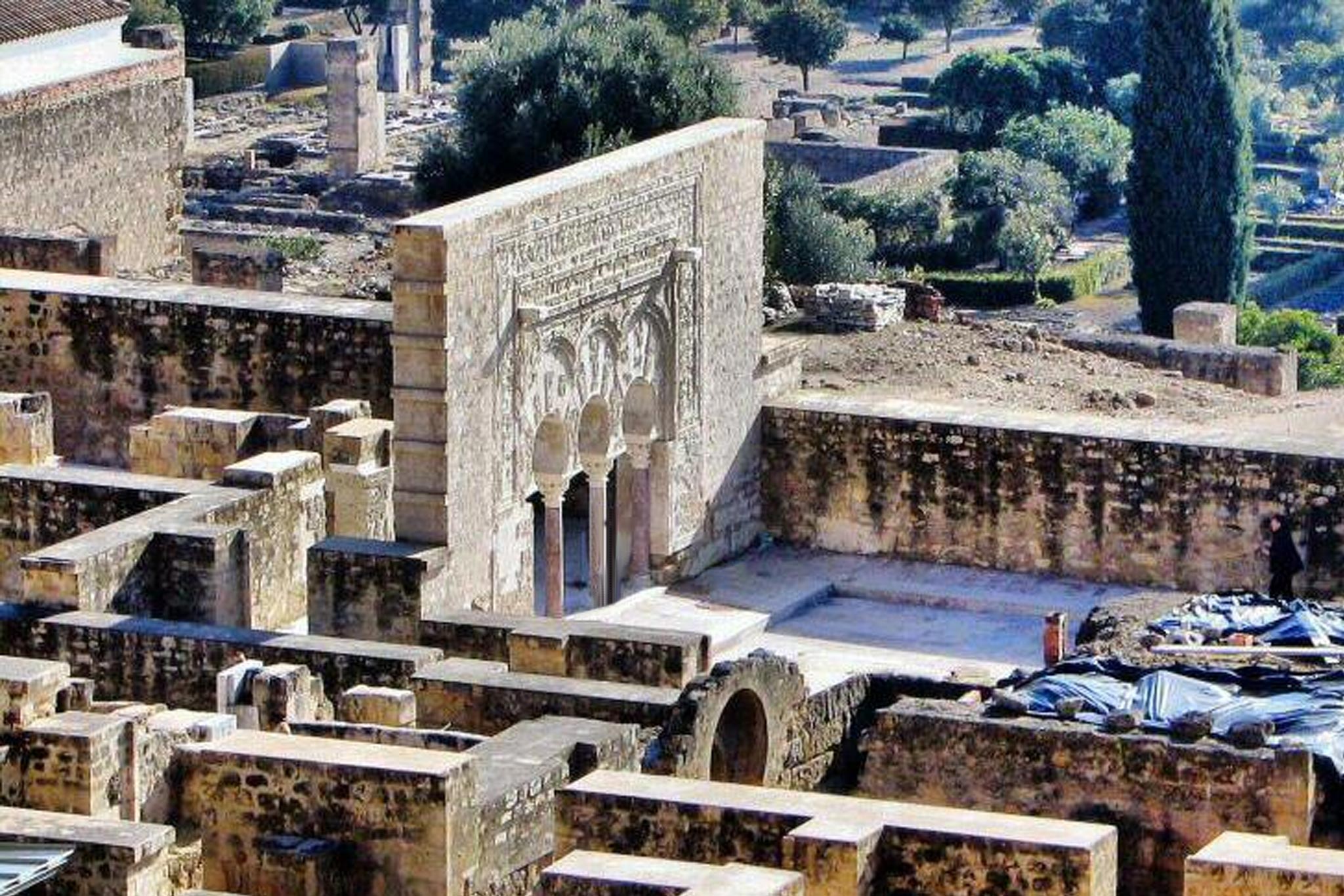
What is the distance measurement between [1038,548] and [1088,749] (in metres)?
9.07

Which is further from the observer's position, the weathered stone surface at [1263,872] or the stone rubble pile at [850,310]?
the stone rubble pile at [850,310]

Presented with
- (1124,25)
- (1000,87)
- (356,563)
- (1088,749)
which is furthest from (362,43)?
(1088,749)

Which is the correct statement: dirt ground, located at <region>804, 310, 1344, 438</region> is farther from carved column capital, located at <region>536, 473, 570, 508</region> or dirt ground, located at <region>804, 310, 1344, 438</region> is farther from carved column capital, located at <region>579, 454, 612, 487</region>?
carved column capital, located at <region>536, 473, 570, 508</region>

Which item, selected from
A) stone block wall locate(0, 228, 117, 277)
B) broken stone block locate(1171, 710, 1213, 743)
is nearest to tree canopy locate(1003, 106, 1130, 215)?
stone block wall locate(0, 228, 117, 277)

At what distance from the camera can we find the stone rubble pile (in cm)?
4141

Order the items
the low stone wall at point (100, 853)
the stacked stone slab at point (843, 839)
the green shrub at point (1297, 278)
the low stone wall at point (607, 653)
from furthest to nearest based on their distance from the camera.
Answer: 1. the green shrub at point (1297, 278)
2. the low stone wall at point (607, 653)
3. the stacked stone slab at point (843, 839)
4. the low stone wall at point (100, 853)

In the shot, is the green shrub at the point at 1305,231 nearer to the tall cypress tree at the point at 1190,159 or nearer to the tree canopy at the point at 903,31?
the tall cypress tree at the point at 1190,159

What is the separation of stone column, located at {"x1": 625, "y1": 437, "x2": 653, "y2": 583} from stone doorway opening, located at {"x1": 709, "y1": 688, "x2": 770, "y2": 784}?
703cm

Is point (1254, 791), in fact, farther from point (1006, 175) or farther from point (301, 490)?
point (1006, 175)

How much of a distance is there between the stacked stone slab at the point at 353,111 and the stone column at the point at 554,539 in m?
36.4

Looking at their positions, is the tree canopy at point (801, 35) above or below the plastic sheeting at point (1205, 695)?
below

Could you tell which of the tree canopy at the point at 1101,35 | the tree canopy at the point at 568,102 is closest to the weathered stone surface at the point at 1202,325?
the tree canopy at the point at 568,102

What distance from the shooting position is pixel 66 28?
2039 inches

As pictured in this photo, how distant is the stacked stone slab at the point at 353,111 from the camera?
69.4 meters
